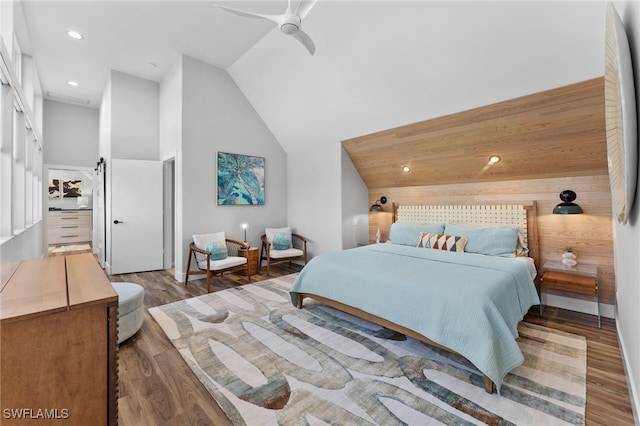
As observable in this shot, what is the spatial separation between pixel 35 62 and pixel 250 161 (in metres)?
3.90

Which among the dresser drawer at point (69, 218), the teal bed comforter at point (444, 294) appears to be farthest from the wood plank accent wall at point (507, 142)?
the dresser drawer at point (69, 218)

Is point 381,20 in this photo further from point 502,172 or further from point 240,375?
point 240,375

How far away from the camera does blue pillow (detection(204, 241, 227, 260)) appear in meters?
4.27

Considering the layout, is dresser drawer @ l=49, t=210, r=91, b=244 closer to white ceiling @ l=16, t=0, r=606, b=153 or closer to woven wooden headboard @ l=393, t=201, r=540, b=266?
white ceiling @ l=16, t=0, r=606, b=153

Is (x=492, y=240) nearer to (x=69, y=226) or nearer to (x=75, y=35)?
(x=75, y=35)

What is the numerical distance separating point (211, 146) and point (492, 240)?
182 inches

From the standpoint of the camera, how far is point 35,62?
15.7 ft

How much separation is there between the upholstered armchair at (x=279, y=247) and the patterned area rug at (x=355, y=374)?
188cm

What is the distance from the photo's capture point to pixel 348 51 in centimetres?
359

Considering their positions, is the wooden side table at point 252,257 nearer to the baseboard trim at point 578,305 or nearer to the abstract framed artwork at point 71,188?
the baseboard trim at point 578,305

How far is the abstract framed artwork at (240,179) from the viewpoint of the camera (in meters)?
5.09

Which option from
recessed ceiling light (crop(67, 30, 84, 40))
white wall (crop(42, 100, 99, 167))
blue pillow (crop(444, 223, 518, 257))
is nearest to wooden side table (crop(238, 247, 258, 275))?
blue pillow (crop(444, 223, 518, 257))

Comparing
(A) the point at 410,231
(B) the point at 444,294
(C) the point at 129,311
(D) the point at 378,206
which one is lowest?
(C) the point at 129,311

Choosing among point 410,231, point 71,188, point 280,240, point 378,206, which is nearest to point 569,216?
point 410,231
